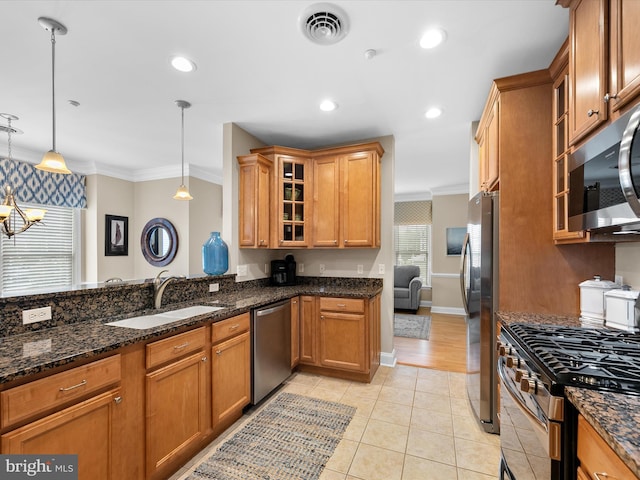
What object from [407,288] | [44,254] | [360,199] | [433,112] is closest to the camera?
[433,112]

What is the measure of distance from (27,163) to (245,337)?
4153 millimetres

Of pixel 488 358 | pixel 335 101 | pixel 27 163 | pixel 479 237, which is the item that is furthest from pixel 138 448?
pixel 27 163

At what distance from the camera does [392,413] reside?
7.91ft

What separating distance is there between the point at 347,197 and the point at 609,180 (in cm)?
230

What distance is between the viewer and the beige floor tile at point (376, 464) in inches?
68.4

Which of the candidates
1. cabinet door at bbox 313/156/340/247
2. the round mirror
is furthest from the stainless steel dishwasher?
the round mirror

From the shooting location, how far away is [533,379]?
44.0 inches

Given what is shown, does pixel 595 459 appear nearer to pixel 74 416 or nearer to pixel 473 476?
pixel 473 476

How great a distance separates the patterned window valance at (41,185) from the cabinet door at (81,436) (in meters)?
3.98

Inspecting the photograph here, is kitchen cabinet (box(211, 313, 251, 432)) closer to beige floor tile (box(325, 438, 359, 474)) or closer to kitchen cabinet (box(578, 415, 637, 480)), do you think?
beige floor tile (box(325, 438, 359, 474))

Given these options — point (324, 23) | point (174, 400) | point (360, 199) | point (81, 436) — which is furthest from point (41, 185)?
point (324, 23)

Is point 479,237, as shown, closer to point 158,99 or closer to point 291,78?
point 291,78

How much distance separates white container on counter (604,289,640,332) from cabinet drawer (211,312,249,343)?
91.7 inches

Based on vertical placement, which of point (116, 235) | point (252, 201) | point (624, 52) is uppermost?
point (624, 52)
